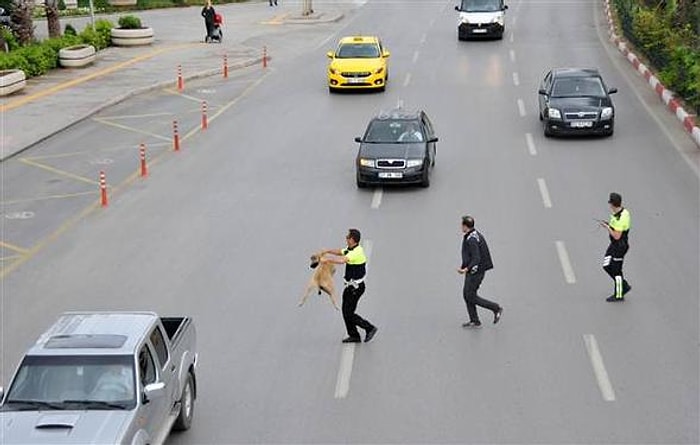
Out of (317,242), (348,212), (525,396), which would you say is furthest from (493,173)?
(525,396)

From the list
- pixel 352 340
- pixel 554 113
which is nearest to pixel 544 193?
pixel 554 113

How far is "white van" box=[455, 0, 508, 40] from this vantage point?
49219mm

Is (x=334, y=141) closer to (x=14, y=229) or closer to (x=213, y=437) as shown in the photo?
(x=14, y=229)

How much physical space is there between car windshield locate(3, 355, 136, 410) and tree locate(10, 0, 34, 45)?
35.3m

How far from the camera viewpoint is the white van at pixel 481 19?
49.2 m

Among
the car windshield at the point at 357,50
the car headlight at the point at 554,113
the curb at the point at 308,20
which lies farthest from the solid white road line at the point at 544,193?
the curb at the point at 308,20

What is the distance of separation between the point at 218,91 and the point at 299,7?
30.0 metres

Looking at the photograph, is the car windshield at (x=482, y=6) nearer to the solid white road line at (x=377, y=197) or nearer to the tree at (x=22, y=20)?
the tree at (x=22, y=20)

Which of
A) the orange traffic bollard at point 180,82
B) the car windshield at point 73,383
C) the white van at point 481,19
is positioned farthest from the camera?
the white van at point 481,19

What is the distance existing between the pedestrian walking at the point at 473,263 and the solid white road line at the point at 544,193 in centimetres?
743

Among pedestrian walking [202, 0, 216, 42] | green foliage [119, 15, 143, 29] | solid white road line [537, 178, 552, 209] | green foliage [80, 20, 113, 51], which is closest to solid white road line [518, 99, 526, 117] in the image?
solid white road line [537, 178, 552, 209]

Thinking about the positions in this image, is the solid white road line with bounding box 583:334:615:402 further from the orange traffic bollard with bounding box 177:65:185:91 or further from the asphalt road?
the orange traffic bollard with bounding box 177:65:185:91

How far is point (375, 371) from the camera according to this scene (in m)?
15.4

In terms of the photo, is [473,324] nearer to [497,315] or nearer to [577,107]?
[497,315]
